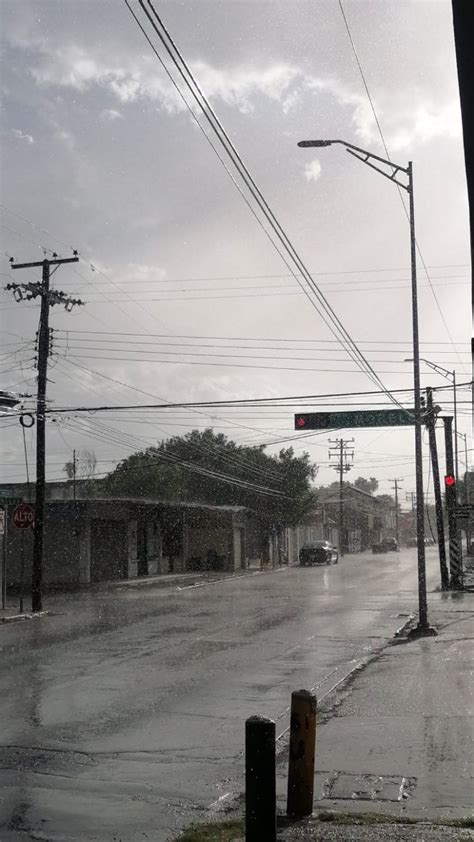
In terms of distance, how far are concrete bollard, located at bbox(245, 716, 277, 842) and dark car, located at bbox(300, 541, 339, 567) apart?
179ft

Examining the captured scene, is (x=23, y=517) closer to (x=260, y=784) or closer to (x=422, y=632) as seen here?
(x=422, y=632)

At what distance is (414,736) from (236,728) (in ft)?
6.25

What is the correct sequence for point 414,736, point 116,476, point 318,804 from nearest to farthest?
point 318,804, point 414,736, point 116,476

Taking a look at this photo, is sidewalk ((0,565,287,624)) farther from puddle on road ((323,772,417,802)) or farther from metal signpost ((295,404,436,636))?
puddle on road ((323,772,417,802))

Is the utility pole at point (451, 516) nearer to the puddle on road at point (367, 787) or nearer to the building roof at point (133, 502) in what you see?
the building roof at point (133, 502)

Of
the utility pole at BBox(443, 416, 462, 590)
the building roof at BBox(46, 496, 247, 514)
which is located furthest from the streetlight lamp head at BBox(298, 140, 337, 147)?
the building roof at BBox(46, 496, 247, 514)

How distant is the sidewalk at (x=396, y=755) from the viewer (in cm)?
582

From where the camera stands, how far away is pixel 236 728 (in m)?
9.30

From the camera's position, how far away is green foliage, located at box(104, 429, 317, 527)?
212 ft

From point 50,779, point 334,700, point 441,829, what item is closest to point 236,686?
point 334,700

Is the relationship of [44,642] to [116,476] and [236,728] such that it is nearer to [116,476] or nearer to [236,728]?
[236,728]

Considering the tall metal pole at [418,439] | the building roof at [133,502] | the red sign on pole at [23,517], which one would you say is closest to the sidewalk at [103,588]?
the red sign on pole at [23,517]

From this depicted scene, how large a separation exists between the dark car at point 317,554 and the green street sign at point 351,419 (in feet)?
123

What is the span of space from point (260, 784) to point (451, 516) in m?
25.0
